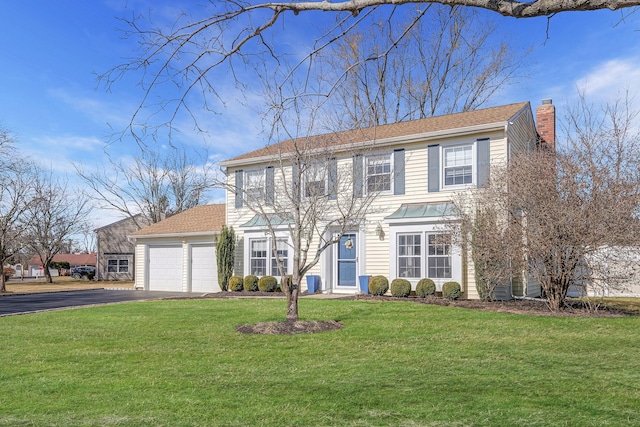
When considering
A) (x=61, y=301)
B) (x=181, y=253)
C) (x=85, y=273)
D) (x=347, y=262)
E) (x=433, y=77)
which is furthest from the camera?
(x=85, y=273)

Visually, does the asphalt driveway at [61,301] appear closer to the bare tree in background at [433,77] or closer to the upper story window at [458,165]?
the upper story window at [458,165]

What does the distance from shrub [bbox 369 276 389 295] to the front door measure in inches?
54.3

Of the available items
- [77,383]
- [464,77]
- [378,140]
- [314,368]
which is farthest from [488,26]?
[77,383]

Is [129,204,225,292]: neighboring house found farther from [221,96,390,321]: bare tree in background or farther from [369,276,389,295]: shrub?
[369,276,389,295]: shrub

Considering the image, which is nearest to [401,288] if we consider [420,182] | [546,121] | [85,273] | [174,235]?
[420,182]

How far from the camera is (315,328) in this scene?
9.80 m

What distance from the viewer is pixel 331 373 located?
6.41 metres

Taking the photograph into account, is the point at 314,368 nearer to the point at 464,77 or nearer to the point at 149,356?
the point at 149,356

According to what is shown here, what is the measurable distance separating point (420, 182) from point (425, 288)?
3.58 meters

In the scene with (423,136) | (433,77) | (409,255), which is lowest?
(409,255)

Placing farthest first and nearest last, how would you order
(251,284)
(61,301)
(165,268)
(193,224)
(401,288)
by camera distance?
(165,268) → (193,224) → (251,284) → (61,301) → (401,288)

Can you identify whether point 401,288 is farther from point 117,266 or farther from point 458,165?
point 117,266

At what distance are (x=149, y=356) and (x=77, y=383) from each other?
61.2 inches

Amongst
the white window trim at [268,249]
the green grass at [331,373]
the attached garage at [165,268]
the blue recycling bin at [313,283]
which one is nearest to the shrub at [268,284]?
the white window trim at [268,249]
